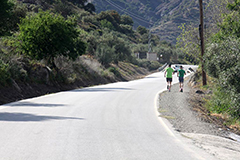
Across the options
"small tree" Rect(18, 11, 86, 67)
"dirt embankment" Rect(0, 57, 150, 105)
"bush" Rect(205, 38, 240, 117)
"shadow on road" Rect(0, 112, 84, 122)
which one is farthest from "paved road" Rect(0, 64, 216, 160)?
"small tree" Rect(18, 11, 86, 67)

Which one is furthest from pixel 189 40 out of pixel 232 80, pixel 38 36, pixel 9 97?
pixel 9 97

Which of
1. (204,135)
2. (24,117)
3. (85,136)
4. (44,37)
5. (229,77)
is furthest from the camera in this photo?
(44,37)

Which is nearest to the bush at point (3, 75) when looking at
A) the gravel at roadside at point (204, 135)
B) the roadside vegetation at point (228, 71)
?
the gravel at roadside at point (204, 135)

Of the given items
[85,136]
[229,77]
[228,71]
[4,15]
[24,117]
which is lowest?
[85,136]

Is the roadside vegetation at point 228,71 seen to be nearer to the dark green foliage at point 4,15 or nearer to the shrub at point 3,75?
the shrub at point 3,75

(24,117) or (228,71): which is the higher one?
(228,71)

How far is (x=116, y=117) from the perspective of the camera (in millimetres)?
12227

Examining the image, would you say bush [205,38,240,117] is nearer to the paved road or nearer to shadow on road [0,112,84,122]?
the paved road

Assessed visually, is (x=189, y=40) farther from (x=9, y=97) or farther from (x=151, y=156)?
(x=151, y=156)

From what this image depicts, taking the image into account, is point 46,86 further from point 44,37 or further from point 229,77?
point 229,77

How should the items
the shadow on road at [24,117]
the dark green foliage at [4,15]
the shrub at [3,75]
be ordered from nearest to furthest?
the shadow on road at [24,117]
the shrub at [3,75]
the dark green foliage at [4,15]

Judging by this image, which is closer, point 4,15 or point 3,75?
point 3,75

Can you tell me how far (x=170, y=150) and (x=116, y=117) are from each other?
4.85 metres

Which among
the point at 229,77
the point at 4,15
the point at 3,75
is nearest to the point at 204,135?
the point at 229,77
